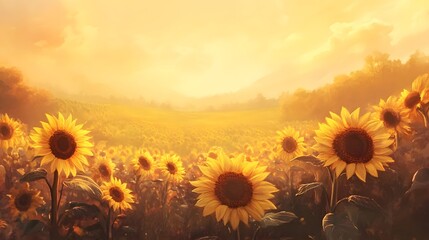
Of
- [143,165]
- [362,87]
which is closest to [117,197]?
[143,165]

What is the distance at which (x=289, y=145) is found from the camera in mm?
3197

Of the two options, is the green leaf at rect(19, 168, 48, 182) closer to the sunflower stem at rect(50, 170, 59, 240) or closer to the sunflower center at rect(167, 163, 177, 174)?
the sunflower stem at rect(50, 170, 59, 240)

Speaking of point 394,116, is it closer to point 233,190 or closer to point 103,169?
point 233,190

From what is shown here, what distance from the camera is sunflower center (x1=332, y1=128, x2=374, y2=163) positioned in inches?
70.4

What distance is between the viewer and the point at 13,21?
4168 mm

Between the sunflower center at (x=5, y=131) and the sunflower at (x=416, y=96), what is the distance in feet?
8.58

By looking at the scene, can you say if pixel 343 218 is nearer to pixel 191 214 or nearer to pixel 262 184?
pixel 262 184

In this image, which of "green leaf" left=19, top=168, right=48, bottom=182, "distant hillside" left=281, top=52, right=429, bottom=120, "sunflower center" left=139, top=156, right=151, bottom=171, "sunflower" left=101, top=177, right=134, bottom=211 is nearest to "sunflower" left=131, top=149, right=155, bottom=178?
"sunflower center" left=139, top=156, right=151, bottom=171

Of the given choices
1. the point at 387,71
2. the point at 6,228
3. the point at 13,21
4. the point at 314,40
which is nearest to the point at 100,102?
the point at 13,21

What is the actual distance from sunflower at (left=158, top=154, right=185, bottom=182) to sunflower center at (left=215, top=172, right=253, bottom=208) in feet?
4.12

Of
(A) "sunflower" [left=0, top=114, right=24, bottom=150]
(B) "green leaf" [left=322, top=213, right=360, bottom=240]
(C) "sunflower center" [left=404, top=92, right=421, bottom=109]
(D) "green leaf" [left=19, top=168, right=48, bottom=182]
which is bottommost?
(B) "green leaf" [left=322, top=213, right=360, bottom=240]

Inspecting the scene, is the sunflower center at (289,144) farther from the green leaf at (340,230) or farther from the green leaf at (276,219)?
the green leaf at (340,230)

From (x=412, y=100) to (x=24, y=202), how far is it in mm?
2353

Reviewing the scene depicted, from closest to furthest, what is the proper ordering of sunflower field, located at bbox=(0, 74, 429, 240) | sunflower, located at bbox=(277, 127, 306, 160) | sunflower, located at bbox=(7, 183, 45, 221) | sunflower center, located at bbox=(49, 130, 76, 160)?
sunflower field, located at bbox=(0, 74, 429, 240), sunflower center, located at bbox=(49, 130, 76, 160), sunflower, located at bbox=(7, 183, 45, 221), sunflower, located at bbox=(277, 127, 306, 160)
